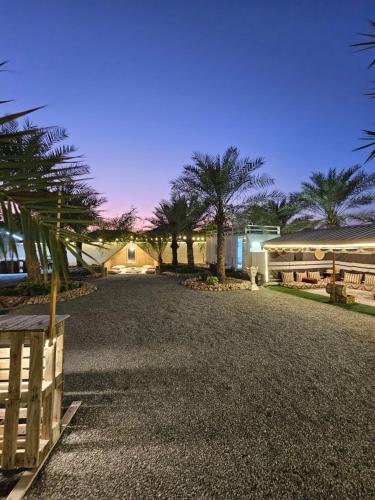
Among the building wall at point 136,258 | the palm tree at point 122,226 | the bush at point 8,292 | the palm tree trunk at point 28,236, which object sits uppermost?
the palm tree at point 122,226

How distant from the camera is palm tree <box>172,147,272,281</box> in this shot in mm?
14375

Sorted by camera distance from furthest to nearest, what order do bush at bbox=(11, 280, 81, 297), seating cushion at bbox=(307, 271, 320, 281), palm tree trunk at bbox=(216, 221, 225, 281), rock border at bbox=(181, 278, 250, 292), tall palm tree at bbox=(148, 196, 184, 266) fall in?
tall palm tree at bbox=(148, 196, 184, 266)
seating cushion at bbox=(307, 271, 320, 281)
palm tree trunk at bbox=(216, 221, 225, 281)
rock border at bbox=(181, 278, 250, 292)
bush at bbox=(11, 280, 81, 297)

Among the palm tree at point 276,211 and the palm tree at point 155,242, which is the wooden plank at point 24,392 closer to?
the palm tree at point 276,211

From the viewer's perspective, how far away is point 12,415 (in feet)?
8.07

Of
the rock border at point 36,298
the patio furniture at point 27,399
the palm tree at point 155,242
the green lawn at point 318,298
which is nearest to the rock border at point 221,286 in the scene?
the green lawn at point 318,298

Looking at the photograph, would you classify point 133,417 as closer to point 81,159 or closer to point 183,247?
point 81,159

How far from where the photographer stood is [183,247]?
96.0 feet

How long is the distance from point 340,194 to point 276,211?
725 cm

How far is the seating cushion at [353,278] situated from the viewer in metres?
14.1

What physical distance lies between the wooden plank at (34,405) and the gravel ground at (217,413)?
25 centimetres

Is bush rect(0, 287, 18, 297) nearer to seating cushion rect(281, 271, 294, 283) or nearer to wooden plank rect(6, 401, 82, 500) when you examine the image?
wooden plank rect(6, 401, 82, 500)

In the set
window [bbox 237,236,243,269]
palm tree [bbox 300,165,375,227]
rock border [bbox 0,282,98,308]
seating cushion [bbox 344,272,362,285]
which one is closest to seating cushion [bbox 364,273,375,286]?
seating cushion [bbox 344,272,362,285]

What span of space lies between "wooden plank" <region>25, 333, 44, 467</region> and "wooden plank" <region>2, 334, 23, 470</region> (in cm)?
11

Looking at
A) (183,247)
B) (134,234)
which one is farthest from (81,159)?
(183,247)
